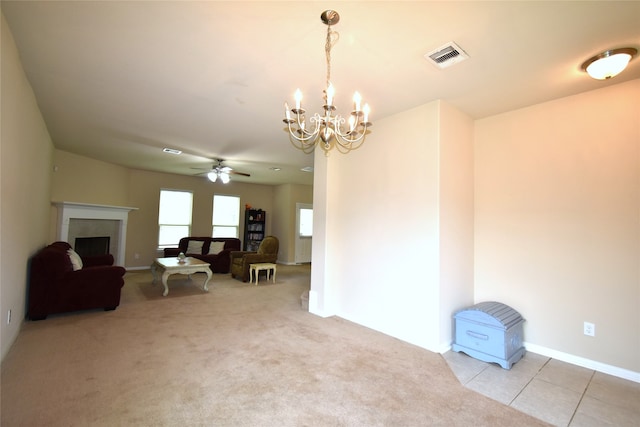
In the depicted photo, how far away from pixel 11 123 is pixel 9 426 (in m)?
2.23

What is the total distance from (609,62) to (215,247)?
25.1 ft

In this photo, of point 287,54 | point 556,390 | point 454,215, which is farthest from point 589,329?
point 287,54

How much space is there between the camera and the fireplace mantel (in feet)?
18.3

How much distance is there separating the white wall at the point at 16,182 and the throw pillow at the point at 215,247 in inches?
152

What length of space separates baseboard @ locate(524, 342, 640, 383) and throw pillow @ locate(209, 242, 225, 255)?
666cm

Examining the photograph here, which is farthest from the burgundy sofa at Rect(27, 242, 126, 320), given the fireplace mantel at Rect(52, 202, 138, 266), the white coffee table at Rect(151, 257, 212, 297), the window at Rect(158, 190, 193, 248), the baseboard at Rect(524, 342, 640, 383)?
the baseboard at Rect(524, 342, 640, 383)

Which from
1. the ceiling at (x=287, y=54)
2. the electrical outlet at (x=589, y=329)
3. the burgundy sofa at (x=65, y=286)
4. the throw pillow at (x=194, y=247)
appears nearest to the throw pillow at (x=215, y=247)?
the throw pillow at (x=194, y=247)

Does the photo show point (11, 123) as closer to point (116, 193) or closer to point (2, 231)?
point (2, 231)

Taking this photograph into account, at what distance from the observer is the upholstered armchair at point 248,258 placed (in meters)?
6.36

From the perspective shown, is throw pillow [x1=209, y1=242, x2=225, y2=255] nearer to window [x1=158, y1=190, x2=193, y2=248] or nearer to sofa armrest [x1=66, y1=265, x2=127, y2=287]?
window [x1=158, y1=190, x2=193, y2=248]

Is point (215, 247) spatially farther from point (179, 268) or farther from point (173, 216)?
point (179, 268)

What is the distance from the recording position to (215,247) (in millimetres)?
7699

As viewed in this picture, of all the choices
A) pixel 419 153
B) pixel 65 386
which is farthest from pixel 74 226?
pixel 419 153

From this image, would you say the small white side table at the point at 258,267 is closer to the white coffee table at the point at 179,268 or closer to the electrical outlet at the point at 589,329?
the white coffee table at the point at 179,268
